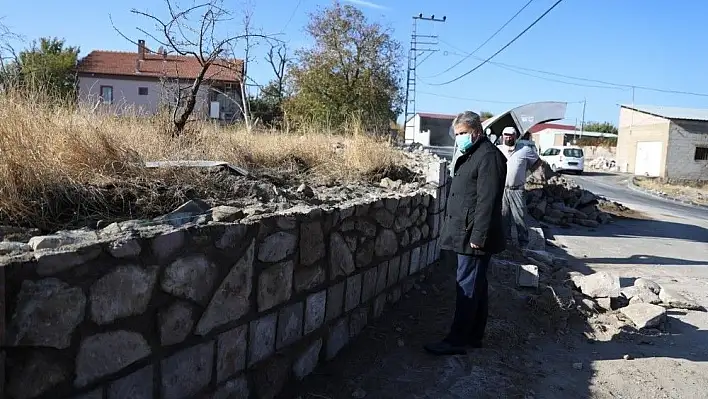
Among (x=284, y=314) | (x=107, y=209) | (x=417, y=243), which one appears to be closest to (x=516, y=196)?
(x=417, y=243)

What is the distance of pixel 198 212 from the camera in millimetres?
3635

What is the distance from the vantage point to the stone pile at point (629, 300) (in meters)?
5.82

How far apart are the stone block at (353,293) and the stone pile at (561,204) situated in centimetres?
970

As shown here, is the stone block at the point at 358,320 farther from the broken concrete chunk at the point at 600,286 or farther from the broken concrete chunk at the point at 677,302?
the broken concrete chunk at the point at 677,302

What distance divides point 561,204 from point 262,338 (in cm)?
1244

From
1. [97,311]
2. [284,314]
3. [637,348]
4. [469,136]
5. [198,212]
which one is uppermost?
[469,136]

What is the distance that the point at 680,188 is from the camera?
Answer: 3206cm

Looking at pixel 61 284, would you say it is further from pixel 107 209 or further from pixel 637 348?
pixel 637 348

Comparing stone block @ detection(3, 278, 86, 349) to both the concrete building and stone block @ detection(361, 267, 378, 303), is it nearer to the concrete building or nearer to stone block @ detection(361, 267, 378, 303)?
stone block @ detection(361, 267, 378, 303)

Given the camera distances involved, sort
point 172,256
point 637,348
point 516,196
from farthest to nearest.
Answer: point 516,196 → point 637,348 → point 172,256

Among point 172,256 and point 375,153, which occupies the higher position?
point 375,153

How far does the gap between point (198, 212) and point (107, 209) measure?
1.67 feet

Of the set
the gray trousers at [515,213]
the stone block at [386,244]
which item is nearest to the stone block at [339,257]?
the stone block at [386,244]

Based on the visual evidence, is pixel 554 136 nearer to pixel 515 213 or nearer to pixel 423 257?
pixel 515 213
